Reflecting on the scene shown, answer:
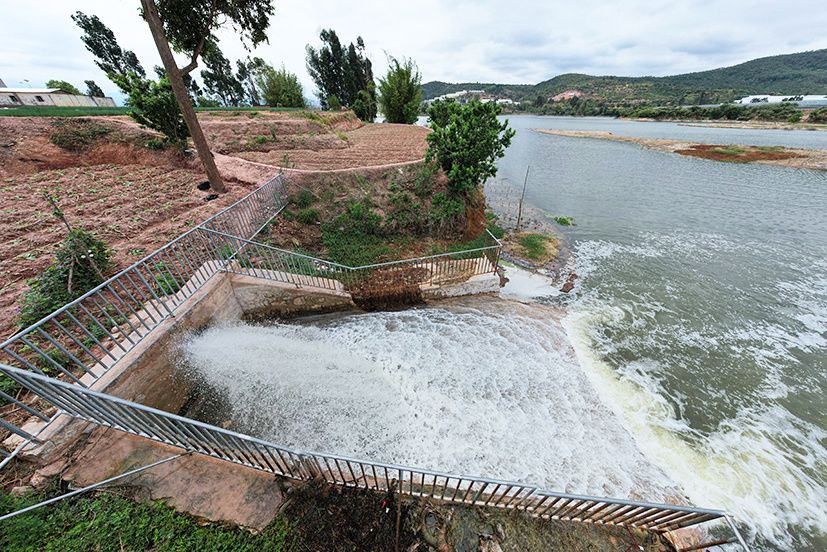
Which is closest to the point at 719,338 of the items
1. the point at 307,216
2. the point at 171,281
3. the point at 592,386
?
the point at 592,386

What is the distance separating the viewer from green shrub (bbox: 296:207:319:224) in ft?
34.2

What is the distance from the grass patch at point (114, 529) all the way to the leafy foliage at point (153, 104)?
12.9 m

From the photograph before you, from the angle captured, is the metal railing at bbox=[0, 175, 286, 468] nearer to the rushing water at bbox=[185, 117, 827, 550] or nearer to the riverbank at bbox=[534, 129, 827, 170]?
the rushing water at bbox=[185, 117, 827, 550]

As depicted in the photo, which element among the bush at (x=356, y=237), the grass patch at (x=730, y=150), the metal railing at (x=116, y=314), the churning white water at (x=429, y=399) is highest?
the metal railing at (x=116, y=314)

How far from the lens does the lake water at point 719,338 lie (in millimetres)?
5348

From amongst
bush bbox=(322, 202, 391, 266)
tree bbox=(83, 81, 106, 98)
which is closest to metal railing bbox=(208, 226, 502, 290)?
bush bbox=(322, 202, 391, 266)

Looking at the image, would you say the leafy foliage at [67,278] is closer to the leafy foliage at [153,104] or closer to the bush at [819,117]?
the leafy foliage at [153,104]

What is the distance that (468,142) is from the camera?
1105 centimetres

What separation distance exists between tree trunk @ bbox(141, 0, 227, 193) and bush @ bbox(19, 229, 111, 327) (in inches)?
203

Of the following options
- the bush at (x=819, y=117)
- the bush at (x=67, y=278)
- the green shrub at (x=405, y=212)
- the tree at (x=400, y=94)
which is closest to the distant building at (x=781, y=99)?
the bush at (x=819, y=117)

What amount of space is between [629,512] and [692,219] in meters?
21.2

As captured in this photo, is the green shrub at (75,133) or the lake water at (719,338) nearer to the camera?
the lake water at (719,338)

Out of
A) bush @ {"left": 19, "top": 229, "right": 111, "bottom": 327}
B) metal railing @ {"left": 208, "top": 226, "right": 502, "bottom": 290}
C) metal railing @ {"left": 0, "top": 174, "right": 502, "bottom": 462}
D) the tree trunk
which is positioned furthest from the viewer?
the tree trunk

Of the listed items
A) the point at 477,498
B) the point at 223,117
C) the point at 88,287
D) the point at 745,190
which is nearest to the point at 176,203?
the point at 88,287
